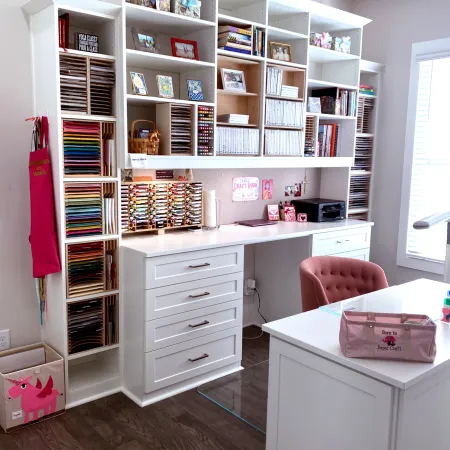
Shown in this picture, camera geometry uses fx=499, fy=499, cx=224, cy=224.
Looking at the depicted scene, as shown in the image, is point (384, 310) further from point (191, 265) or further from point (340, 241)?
point (340, 241)

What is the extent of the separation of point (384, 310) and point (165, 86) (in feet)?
6.33

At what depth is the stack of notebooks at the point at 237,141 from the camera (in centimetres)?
347

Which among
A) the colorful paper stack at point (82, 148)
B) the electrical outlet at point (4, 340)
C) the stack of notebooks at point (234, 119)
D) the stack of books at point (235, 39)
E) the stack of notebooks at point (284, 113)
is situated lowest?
the electrical outlet at point (4, 340)

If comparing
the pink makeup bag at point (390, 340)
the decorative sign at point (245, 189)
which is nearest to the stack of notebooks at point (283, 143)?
the decorative sign at point (245, 189)

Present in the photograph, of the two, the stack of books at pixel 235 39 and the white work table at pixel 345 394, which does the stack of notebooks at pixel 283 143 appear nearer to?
the stack of books at pixel 235 39

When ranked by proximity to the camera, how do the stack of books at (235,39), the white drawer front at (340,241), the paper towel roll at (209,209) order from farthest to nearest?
1. the white drawer front at (340,241)
2. the paper towel roll at (209,209)
3. the stack of books at (235,39)

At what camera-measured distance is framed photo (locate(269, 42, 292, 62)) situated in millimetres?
3766

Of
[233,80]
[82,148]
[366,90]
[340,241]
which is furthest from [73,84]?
[366,90]

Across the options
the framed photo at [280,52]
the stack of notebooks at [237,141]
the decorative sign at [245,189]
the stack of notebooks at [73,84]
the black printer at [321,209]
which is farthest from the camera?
the black printer at [321,209]

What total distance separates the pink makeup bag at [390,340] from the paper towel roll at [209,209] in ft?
6.57

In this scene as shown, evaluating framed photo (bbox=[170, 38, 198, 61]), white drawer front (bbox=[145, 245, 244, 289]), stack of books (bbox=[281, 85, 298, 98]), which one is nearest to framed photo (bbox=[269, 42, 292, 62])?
stack of books (bbox=[281, 85, 298, 98])

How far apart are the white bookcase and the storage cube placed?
102mm

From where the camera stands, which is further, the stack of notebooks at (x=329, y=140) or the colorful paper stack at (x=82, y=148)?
the stack of notebooks at (x=329, y=140)

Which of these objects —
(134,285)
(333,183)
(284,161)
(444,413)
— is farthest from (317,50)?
(444,413)
